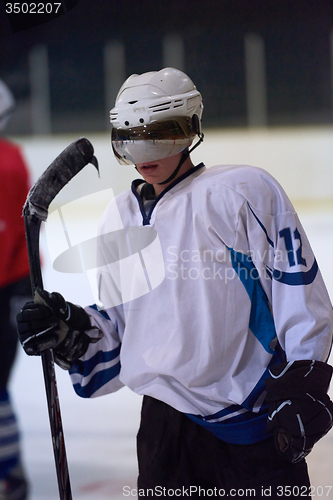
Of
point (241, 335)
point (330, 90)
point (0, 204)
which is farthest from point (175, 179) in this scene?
point (330, 90)

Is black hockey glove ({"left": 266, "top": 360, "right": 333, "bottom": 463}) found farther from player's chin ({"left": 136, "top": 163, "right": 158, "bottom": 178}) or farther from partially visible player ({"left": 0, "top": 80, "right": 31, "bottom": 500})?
partially visible player ({"left": 0, "top": 80, "right": 31, "bottom": 500})

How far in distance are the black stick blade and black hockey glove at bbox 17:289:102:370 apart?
0.17 metres

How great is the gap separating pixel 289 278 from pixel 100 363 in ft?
1.60

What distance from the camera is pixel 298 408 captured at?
108 centimetres

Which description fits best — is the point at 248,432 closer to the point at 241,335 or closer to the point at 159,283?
the point at 241,335

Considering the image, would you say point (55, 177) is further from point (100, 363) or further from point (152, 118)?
point (100, 363)

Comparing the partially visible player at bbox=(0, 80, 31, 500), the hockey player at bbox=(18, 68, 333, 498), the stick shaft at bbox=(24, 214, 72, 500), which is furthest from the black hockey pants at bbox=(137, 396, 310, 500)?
the partially visible player at bbox=(0, 80, 31, 500)

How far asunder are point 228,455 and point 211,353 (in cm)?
21

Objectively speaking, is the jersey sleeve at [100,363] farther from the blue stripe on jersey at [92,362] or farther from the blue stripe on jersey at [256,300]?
the blue stripe on jersey at [256,300]

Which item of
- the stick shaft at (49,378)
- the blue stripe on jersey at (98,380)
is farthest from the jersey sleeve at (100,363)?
the stick shaft at (49,378)

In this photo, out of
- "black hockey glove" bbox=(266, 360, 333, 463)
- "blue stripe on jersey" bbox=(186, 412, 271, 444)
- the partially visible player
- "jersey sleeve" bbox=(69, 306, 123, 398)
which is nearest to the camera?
"black hockey glove" bbox=(266, 360, 333, 463)

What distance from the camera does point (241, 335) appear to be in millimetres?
1195

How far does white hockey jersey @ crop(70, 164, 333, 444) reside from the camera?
45.5 inches

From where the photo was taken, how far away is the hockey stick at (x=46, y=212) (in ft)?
4.15
